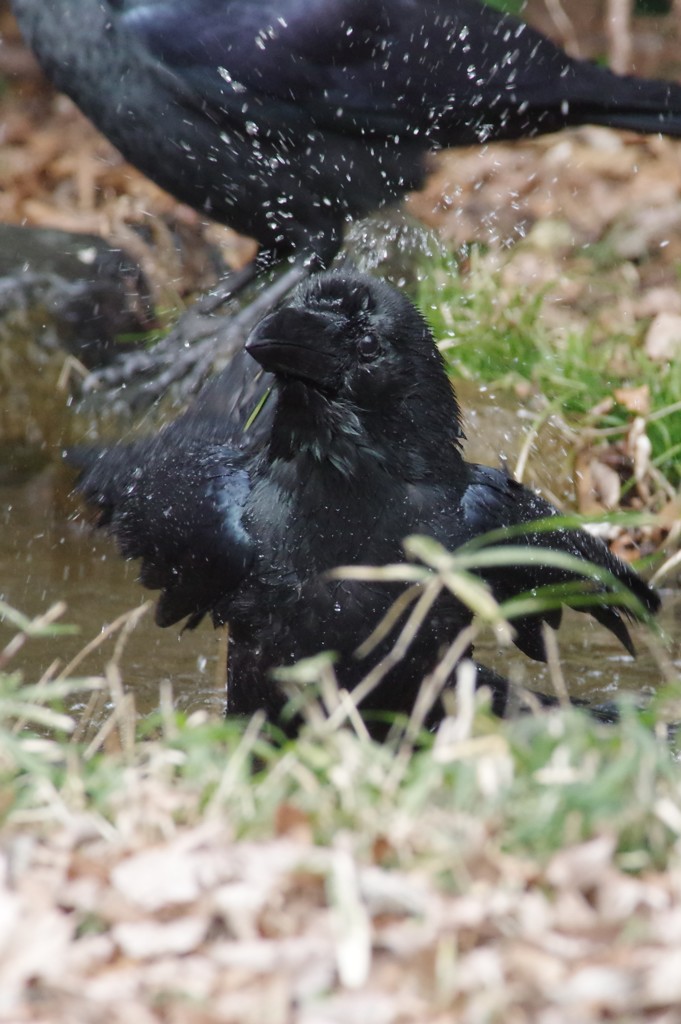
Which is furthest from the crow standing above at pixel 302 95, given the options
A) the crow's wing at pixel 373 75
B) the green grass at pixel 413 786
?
the green grass at pixel 413 786

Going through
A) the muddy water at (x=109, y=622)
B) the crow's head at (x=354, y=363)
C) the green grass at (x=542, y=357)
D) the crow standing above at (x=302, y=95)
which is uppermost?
the crow standing above at (x=302, y=95)

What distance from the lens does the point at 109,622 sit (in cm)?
499

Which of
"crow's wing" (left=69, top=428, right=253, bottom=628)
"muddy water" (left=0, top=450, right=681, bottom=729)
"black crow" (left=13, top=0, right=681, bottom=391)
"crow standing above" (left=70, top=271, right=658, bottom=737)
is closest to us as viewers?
"crow standing above" (left=70, top=271, right=658, bottom=737)

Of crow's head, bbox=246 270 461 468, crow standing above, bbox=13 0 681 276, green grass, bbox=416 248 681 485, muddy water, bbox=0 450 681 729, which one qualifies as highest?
crow standing above, bbox=13 0 681 276

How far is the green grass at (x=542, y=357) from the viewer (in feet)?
19.1

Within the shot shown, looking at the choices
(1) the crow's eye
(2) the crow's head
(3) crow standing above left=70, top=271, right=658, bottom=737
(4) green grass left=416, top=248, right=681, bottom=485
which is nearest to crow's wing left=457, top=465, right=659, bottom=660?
(3) crow standing above left=70, top=271, right=658, bottom=737

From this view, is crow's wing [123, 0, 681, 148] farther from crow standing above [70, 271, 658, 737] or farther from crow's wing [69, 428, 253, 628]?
crow standing above [70, 271, 658, 737]

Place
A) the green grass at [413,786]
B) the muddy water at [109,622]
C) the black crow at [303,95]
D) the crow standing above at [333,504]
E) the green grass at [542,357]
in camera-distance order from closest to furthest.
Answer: the green grass at [413,786], the crow standing above at [333,504], the muddy water at [109,622], the black crow at [303,95], the green grass at [542,357]

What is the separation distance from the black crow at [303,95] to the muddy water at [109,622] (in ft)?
4.63

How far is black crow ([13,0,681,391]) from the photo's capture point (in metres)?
5.10

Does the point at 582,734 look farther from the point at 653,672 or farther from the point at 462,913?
the point at 653,672

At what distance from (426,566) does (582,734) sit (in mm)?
1280

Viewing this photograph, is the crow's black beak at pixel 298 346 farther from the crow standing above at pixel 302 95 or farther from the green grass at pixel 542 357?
the green grass at pixel 542 357

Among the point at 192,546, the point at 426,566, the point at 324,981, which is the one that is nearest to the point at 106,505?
the point at 192,546
